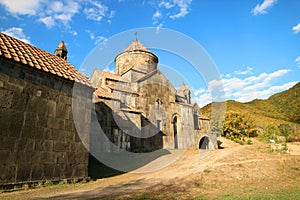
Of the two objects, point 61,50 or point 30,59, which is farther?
point 61,50

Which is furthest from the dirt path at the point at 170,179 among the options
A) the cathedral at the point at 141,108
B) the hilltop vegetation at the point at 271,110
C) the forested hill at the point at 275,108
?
the forested hill at the point at 275,108

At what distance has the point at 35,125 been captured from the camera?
723cm

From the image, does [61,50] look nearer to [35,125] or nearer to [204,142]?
[35,125]

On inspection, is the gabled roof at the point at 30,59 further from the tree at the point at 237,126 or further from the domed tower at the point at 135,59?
the tree at the point at 237,126

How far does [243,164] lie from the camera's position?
9.28 meters

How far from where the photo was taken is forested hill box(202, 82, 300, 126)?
3756 cm

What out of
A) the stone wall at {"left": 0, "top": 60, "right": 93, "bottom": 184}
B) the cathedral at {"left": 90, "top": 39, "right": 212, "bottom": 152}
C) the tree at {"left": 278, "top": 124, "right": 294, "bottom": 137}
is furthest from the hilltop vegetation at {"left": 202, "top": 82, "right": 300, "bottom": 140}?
the stone wall at {"left": 0, "top": 60, "right": 93, "bottom": 184}

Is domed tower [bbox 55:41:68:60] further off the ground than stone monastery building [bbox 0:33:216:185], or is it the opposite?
domed tower [bbox 55:41:68:60]

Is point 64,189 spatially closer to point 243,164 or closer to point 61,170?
point 61,170

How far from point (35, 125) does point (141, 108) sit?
38.4ft

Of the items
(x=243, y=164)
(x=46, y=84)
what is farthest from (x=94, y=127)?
(x=243, y=164)

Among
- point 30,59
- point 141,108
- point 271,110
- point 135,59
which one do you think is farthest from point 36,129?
point 271,110

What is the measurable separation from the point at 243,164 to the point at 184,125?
11.9 metres

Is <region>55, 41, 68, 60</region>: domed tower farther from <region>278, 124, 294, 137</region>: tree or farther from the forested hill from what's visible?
the forested hill
